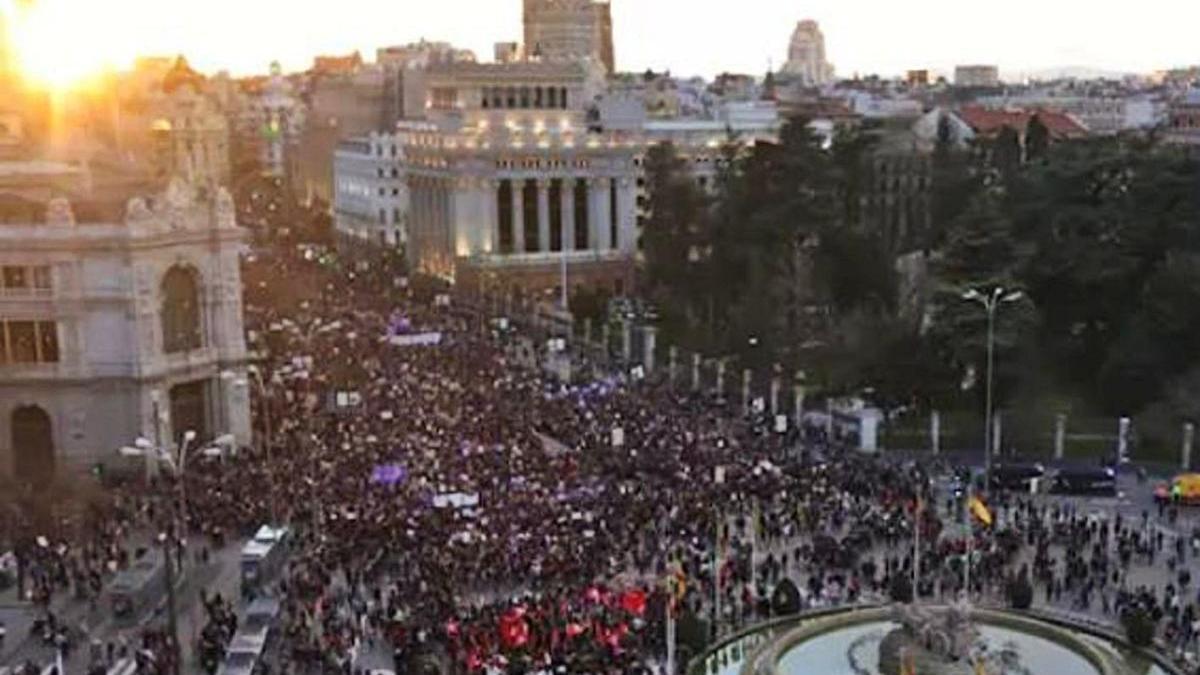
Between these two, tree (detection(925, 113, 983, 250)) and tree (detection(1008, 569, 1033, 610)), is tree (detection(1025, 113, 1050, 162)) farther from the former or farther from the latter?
tree (detection(1008, 569, 1033, 610))

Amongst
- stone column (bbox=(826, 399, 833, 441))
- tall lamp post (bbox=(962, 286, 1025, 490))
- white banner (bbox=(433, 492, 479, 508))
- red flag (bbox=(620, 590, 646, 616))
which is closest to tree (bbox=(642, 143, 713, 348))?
→ stone column (bbox=(826, 399, 833, 441))

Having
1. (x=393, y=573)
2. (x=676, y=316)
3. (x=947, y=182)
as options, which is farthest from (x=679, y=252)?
(x=393, y=573)

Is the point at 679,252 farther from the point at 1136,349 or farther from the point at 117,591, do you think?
the point at 117,591

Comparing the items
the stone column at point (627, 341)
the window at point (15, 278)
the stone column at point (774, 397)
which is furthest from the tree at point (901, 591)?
the stone column at point (627, 341)

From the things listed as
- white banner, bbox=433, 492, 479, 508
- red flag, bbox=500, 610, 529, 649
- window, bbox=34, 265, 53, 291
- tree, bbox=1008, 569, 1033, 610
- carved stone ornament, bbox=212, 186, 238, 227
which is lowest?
tree, bbox=1008, 569, 1033, 610

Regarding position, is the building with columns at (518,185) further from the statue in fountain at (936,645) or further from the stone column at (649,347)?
the statue in fountain at (936,645)
